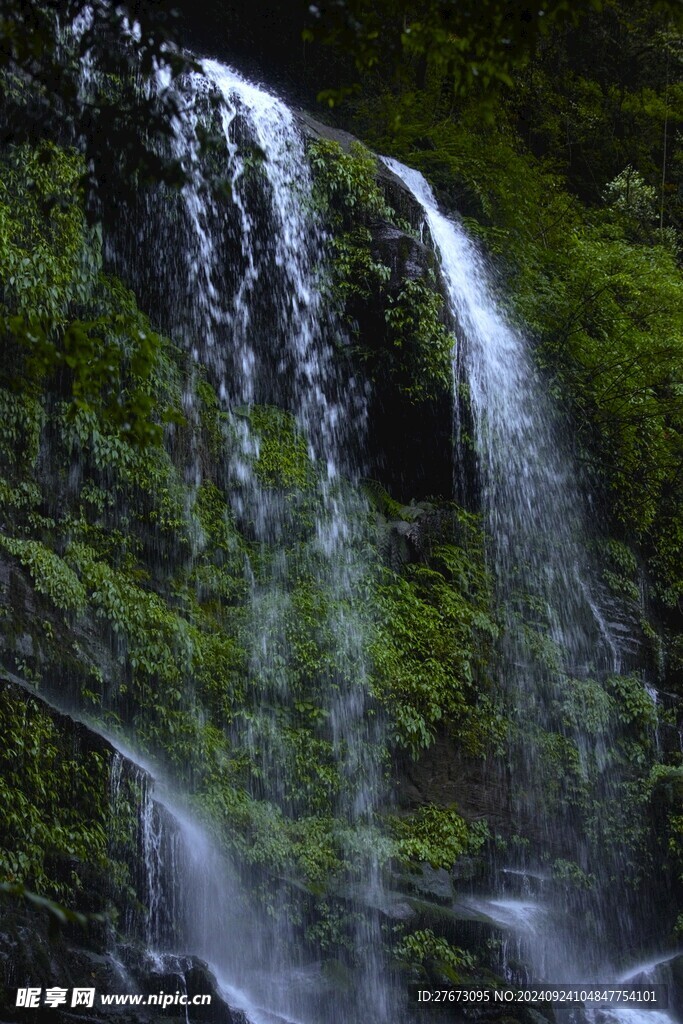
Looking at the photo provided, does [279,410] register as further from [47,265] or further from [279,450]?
[47,265]

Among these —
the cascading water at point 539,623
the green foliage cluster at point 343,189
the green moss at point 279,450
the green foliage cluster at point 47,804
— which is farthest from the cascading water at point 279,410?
the green foliage cluster at point 47,804

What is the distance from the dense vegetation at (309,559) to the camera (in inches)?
313

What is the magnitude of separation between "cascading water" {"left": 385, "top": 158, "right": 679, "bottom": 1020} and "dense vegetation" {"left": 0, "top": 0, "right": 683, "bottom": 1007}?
136 millimetres

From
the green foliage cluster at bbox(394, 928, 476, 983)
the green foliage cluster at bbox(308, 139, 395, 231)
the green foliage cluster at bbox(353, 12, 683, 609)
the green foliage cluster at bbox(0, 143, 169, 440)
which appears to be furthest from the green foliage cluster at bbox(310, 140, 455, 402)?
the green foliage cluster at bbox(394, 928, 476, 983)

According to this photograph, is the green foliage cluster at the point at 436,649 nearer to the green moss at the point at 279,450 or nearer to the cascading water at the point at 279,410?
the cascading water at the point at 279,410

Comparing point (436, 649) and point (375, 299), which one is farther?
point (375, 299)

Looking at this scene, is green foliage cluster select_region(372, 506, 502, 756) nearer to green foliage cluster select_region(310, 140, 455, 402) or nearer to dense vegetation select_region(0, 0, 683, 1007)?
dense vegetation select_region(0, 0, 683, 1007)

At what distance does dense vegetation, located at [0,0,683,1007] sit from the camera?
7961 mm

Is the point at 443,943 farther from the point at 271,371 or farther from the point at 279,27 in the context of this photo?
the point at 279,27

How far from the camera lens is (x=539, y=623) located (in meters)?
12.5

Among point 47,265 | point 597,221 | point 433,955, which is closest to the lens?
point 433,955

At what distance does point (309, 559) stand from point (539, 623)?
333cm

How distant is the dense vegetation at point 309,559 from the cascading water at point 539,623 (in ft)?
0.45

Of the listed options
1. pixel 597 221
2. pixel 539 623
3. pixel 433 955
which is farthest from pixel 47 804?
pixel 597 221
